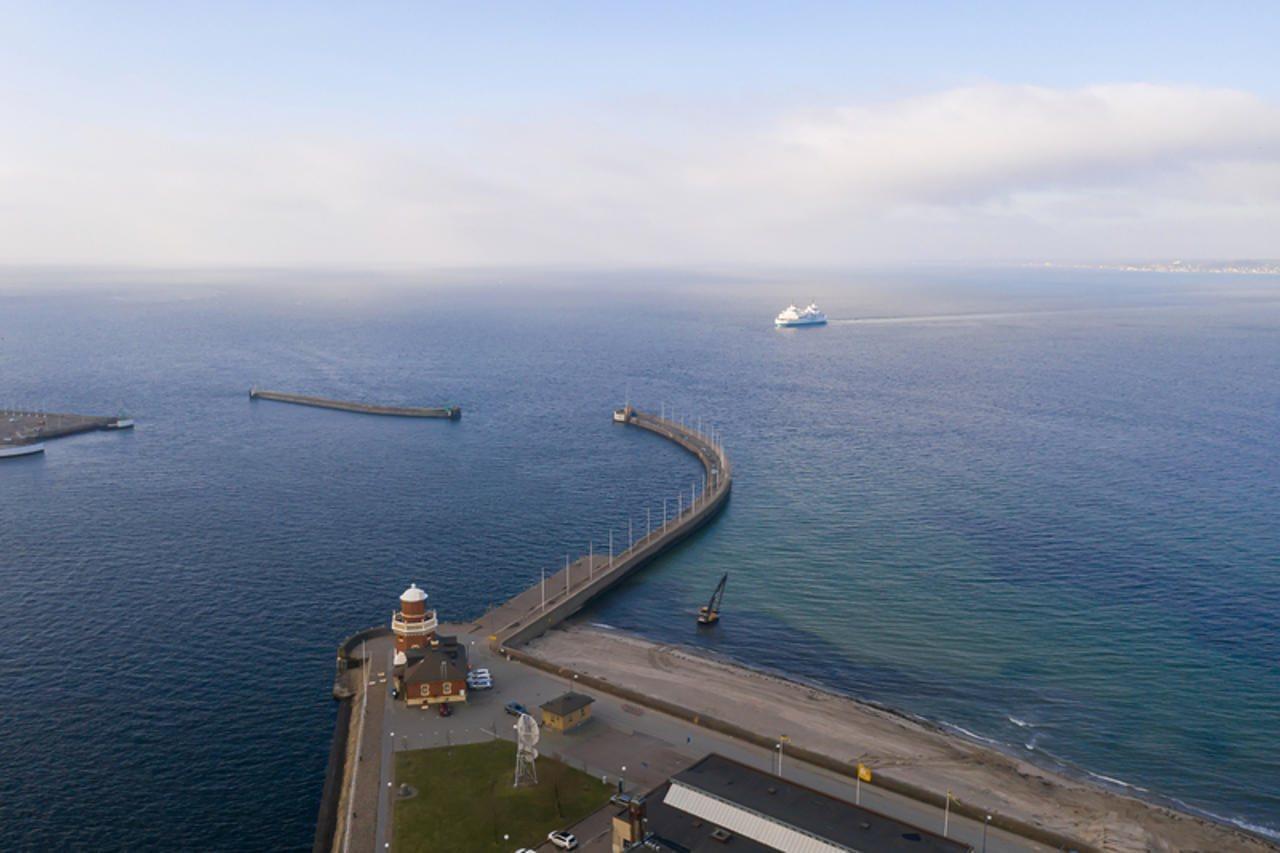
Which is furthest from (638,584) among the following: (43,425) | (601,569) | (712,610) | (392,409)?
(43,425)

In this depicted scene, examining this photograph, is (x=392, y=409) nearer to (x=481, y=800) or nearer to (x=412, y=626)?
(x=412, y=626)

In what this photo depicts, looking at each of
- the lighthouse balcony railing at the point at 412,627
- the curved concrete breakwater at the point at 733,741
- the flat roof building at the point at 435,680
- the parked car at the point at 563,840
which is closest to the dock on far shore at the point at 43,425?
the curved concrete breakwater at the point at 733,741

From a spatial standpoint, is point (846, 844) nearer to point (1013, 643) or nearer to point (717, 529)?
point (1013, 643)

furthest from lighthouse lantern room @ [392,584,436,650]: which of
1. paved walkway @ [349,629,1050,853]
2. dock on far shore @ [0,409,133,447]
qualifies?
dock on far shore @ [0,409,133,447]

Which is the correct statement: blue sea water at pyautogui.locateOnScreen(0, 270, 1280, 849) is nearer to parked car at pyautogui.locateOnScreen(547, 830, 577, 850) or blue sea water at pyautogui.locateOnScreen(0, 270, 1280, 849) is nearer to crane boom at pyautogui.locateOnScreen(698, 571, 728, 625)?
crane boom at pyautogui.locateOnScreen(698, 571, 728, 625)

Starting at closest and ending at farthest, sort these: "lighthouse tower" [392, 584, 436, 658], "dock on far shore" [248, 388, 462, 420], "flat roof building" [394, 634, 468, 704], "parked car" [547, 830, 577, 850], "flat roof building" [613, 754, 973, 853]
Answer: "flat roof building" [613, 754, 973, 853], "parked car" [547, 830, 577, 850], "flat roof building" [394, 634, 468, 704], "lighthouse tower" [392, 584, 436, 658], "dock on far shore" [248, 388, 462, 420]

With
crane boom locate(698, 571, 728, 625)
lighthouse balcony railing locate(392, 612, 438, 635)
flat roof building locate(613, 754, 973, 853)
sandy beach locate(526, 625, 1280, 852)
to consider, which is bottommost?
sandy beach locate(526, 625, 1280, 852)
